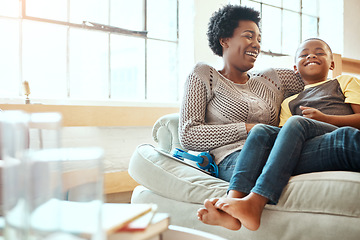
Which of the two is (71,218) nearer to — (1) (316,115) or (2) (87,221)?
(2) (87,221)

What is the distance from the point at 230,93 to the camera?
176 cm

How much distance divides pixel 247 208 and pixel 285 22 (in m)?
3.94

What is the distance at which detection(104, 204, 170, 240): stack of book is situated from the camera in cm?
57

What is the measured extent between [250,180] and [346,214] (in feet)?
1.06

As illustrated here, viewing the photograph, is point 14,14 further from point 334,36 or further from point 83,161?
point 334,36

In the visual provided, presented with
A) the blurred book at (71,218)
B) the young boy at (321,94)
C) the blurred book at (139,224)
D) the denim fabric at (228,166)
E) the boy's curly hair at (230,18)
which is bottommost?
the denim fabric at (228,166)

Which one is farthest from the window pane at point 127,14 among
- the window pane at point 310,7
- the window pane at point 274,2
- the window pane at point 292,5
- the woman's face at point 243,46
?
the window pane at point 310,7

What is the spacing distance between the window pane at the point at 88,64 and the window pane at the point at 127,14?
0.65ft

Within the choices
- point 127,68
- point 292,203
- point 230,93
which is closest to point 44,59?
point 127,68

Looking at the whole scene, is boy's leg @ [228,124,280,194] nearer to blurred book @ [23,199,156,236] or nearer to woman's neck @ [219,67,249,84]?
woman's neck @ [219,67,249,84]

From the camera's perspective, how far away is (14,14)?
2.72 m

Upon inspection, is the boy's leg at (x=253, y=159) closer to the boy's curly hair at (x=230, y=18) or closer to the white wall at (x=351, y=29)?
the boy's curly hair at (x=230, y=18)

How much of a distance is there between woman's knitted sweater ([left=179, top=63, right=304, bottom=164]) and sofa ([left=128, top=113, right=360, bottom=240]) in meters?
0.15

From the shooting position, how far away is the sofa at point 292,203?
1.14 metres
